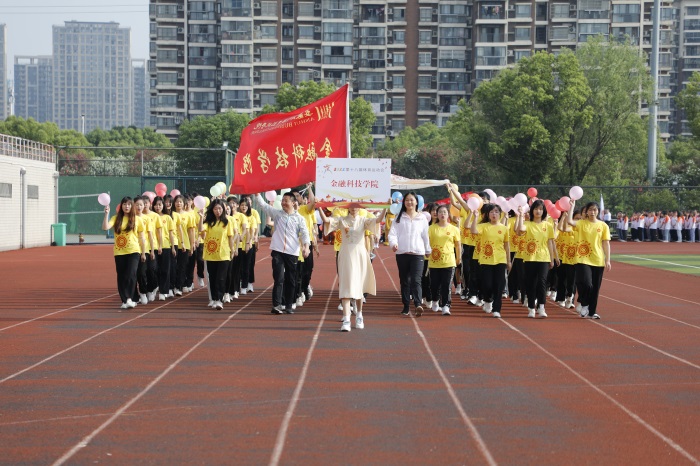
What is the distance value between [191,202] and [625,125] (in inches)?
1732

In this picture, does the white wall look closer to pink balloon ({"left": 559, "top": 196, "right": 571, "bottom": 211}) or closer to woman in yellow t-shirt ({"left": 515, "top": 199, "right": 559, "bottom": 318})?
woman in yellow t-shirt ({"left": 515, "top": 199, "right": 559, "bottom": 318})

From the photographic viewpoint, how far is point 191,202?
17.8 m

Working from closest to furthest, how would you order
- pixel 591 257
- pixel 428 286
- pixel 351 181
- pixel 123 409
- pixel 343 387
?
pixel 123 409 → pixel 343 387 → pixel 351 181 → pixel 591 257 → pixel 428 286

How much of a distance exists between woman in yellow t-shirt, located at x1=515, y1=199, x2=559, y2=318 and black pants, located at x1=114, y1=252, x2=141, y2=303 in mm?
5319

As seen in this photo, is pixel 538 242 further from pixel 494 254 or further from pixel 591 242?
pixel 591 242

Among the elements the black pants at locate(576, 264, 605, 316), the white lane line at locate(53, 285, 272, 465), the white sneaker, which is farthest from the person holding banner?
the black pants at locate(576, 264, 605, 316)

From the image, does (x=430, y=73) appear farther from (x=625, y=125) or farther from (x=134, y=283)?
(x=134, y=283)

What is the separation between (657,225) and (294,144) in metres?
36.3

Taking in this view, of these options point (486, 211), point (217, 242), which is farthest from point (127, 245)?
point (486, 211)

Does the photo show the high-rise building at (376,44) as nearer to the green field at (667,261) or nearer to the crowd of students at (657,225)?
the crowd of students at (657,225)

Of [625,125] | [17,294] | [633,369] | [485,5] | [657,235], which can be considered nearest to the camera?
[633,369]

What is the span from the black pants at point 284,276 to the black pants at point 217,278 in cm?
108

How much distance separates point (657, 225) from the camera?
156 feet

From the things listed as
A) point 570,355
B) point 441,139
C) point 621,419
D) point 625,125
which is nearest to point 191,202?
point 570,355
